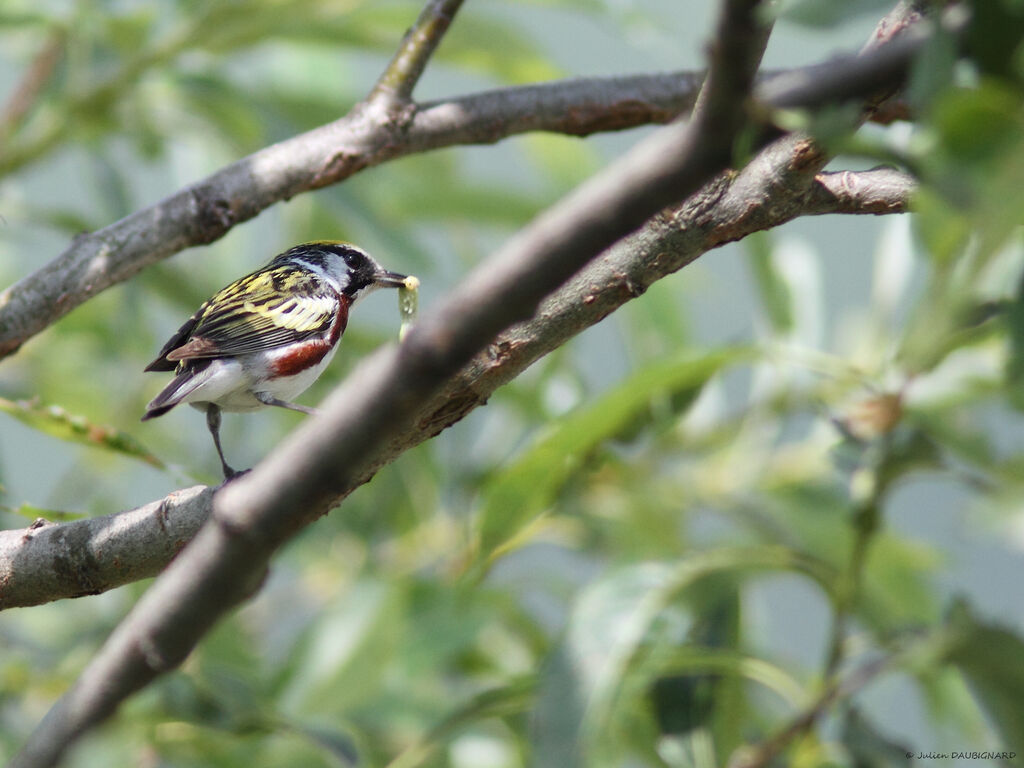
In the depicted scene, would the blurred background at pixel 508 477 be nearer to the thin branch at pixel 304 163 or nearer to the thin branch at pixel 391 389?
the thin branch at pixel 304 163

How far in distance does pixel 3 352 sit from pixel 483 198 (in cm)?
184

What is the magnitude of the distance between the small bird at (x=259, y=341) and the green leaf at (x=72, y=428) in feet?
0.62

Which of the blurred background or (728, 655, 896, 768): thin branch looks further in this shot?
the blurred background

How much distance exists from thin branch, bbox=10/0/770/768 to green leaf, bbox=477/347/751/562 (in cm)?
125

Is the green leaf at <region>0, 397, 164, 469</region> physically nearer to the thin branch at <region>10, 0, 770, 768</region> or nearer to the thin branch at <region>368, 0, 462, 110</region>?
the thin branch at <region>368, 0, 462, 110</region>

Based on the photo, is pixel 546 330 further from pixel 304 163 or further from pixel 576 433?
pixel 576 433

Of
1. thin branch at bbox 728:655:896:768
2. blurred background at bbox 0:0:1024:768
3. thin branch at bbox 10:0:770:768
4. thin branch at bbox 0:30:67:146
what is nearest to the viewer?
thin branch at bbox 10:0:770:768

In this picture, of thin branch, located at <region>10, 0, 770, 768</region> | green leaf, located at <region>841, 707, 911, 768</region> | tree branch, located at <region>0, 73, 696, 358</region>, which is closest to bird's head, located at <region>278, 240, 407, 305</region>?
tree branch, located at <region>0, 73, 696, 358</region>

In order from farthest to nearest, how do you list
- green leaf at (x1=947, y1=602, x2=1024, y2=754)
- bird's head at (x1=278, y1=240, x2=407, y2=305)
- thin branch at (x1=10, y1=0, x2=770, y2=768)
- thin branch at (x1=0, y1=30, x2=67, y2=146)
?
thin branch at (x1=0, y1=30, x2=67, y2=146) → bird's head at (x1=278, y1=240, x2=407, y2=305) → green leaf at (x1=947, y1=602, x2=1024, y2=754) → thin branch at (x1=10, y1=0, x2=770, y2=768)

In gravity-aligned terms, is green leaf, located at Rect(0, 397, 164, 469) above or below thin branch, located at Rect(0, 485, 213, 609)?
above

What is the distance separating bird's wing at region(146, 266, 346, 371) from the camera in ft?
5.57

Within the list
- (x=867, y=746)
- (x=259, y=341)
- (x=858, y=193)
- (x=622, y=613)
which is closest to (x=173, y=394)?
(x=259, y=341)

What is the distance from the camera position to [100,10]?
101 inches

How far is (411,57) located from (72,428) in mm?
719
